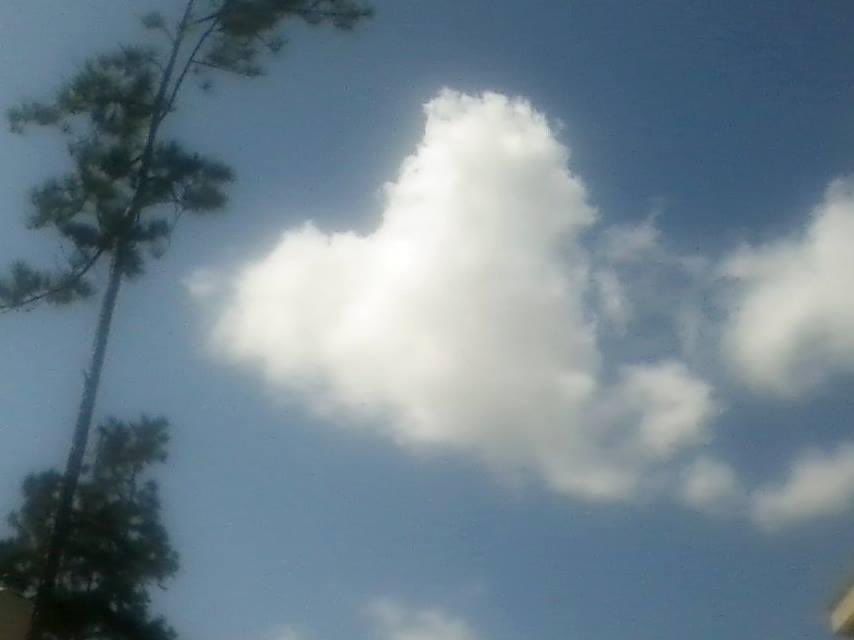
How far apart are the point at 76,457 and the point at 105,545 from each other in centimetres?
155

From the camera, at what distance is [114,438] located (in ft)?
57.5

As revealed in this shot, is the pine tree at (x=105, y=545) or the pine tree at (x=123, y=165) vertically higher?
the pine tree at (x=123, y=165)

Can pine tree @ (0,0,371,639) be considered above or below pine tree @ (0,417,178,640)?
above

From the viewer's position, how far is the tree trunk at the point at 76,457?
15.8 meters

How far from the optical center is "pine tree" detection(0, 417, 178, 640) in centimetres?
1670

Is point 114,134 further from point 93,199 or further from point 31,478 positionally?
point 31,478

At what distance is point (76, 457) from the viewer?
662 inches

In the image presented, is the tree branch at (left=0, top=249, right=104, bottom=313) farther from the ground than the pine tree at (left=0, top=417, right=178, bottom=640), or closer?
farther from the ground

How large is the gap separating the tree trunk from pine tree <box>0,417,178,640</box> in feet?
0.81

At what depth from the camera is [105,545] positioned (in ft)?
55.8

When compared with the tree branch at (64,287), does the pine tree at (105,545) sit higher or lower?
lower

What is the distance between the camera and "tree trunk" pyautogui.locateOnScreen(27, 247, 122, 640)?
1584 cm

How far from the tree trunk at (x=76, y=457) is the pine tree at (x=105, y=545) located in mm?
247

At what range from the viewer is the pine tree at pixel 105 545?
658 inches
